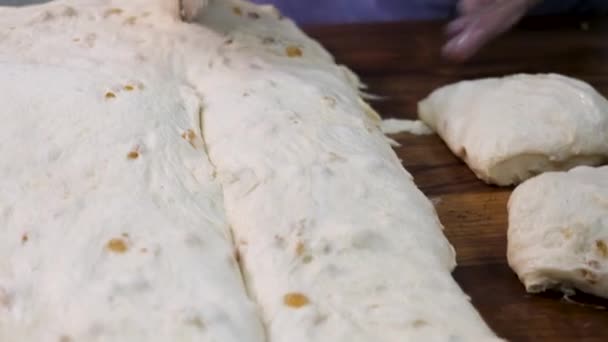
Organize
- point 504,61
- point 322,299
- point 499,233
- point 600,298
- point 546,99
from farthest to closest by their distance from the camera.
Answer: point 504,61, point 546,99, point 499,233, point 600,298, point 322,299

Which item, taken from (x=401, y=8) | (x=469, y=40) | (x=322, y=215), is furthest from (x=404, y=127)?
(x=401, y=8)

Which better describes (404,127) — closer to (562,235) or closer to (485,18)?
(485,18)

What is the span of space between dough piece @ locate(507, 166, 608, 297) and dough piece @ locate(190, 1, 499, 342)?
0.38ft

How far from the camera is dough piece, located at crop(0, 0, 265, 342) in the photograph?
0.87m

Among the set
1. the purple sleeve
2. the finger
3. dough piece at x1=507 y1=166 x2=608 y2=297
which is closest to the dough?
dough piece at x1=507 y1=166 x2=608 y2=297

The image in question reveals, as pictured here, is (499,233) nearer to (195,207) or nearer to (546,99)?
(546,99)

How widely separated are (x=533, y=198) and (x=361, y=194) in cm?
26

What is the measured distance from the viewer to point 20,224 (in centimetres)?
100

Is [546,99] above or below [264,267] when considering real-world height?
above

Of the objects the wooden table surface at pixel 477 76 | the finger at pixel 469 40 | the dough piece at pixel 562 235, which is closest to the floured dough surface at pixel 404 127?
the wooden table surface at pixel 477 76

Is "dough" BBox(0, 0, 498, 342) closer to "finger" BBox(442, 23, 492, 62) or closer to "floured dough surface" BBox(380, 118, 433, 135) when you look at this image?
"floured dough surface" BBox(380, 118, 433, 135)

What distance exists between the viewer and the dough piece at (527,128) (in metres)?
1.25

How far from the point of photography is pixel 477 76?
165cm

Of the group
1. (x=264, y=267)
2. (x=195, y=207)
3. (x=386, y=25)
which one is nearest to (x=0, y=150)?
(x=195, y=207)
